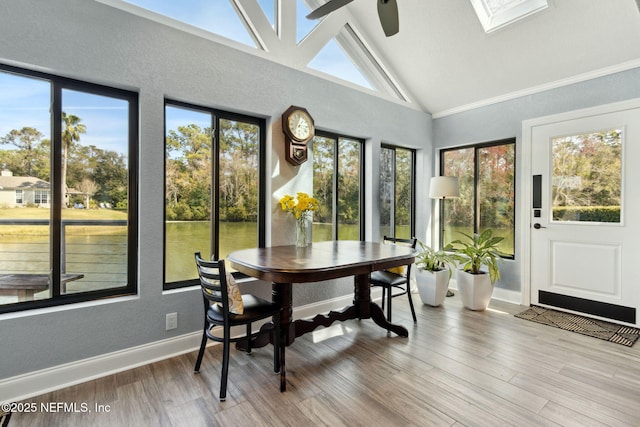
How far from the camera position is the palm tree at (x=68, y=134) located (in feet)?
7.34

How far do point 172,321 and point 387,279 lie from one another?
Answer: 6.31 feet

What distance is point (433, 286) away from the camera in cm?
371

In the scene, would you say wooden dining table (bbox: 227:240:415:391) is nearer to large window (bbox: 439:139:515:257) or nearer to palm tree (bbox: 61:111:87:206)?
palm tree (bbox: 61:111:87:206)

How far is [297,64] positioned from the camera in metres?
3.27

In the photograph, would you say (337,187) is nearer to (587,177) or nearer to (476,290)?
(476,290)

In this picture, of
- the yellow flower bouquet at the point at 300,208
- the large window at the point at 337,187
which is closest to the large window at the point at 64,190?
the yellow flower bouquet at the point at 300,208

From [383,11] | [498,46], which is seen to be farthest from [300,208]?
[498,46]

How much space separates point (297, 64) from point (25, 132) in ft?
7.47

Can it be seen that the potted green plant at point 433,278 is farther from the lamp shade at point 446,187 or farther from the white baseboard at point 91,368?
the white baseboard at point 91,368

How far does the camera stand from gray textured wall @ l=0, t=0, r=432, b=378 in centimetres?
201

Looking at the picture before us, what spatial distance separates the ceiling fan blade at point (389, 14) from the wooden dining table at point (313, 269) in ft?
5.47

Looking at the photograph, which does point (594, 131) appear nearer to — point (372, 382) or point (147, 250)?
point (372, 382)

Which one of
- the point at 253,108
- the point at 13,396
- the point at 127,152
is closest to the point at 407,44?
the point at 253,108

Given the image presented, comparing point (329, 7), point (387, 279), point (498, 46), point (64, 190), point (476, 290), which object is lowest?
point (476, 290)
